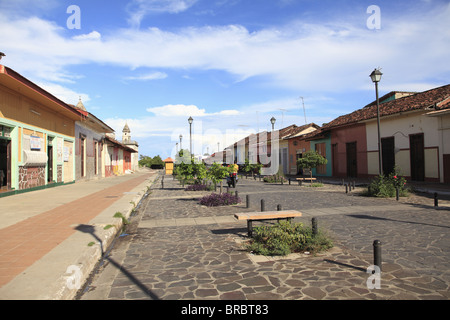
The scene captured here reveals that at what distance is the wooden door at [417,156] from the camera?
17328 mm

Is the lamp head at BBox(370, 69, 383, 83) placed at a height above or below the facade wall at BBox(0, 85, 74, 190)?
above

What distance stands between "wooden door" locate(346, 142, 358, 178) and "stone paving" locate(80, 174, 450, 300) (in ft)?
52.9

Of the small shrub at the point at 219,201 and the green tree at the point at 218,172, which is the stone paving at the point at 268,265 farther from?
the green tree at the point at 218,172

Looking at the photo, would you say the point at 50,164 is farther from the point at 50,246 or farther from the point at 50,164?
the point at 50,246

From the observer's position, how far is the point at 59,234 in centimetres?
630

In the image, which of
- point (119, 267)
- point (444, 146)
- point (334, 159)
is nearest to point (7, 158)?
point (119, 267)

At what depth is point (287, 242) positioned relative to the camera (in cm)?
547

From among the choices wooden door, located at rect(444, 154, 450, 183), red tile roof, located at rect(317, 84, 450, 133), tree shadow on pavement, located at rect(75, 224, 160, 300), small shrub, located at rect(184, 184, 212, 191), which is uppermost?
red tile roof, located at rect(317, 84, 450, 133)

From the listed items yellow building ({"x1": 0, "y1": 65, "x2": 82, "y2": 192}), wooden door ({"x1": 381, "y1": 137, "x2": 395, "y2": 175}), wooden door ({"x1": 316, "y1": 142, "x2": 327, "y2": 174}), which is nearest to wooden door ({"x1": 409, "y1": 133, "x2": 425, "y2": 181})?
wooden door ({"x1": 381, "y1": 137, "x2": 395, "y2": 175})

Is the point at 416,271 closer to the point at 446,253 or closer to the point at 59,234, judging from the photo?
the point at 446,253

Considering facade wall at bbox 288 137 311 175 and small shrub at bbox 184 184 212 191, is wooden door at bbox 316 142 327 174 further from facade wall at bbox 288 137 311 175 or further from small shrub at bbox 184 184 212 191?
small shrub at bbox 184 184 212 191

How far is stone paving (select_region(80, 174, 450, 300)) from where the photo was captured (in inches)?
147
